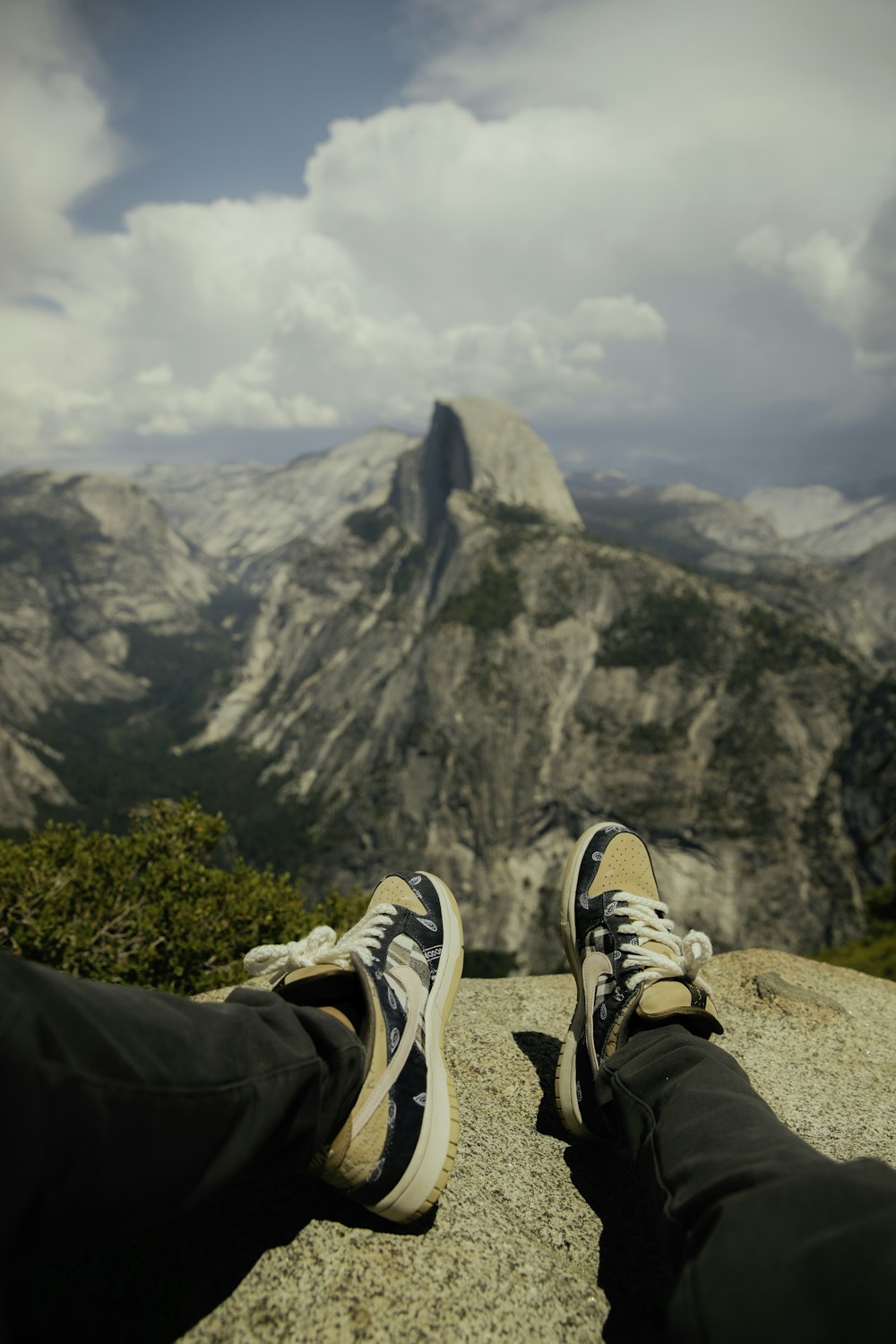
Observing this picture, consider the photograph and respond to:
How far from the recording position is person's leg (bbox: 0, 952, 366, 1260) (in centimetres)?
183

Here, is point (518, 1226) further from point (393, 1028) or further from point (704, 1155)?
point (704, 1155)

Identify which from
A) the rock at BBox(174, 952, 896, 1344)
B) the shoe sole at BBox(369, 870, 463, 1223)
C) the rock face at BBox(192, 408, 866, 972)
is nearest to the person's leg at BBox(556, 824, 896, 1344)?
the rock at BBox(174, 952, 896, 1344)

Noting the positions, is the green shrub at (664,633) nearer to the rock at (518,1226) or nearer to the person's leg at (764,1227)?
the rock at (518,1226)

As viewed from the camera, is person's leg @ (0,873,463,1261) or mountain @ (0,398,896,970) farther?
mountain @ (0,398,896,970)

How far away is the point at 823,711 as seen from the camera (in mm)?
116062

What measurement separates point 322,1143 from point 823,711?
432ft

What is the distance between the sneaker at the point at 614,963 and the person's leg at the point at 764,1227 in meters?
0.93

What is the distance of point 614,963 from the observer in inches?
170

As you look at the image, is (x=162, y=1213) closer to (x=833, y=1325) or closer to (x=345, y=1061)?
(x=345, y=1061)

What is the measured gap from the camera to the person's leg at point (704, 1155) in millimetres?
1805

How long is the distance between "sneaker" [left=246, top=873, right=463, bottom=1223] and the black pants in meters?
0.32

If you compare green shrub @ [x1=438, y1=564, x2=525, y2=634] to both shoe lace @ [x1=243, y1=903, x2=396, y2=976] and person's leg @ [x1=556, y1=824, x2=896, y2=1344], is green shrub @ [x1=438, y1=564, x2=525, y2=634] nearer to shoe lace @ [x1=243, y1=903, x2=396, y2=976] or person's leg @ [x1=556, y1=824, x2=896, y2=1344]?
person's leg @ [x1=556, y1=824, x2=896, y2=1344]

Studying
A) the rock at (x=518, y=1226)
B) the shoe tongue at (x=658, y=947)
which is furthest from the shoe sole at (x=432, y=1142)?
the shoe tongue at (x=658, y=947)

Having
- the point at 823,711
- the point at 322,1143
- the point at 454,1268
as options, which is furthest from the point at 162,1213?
the point at 823,711
